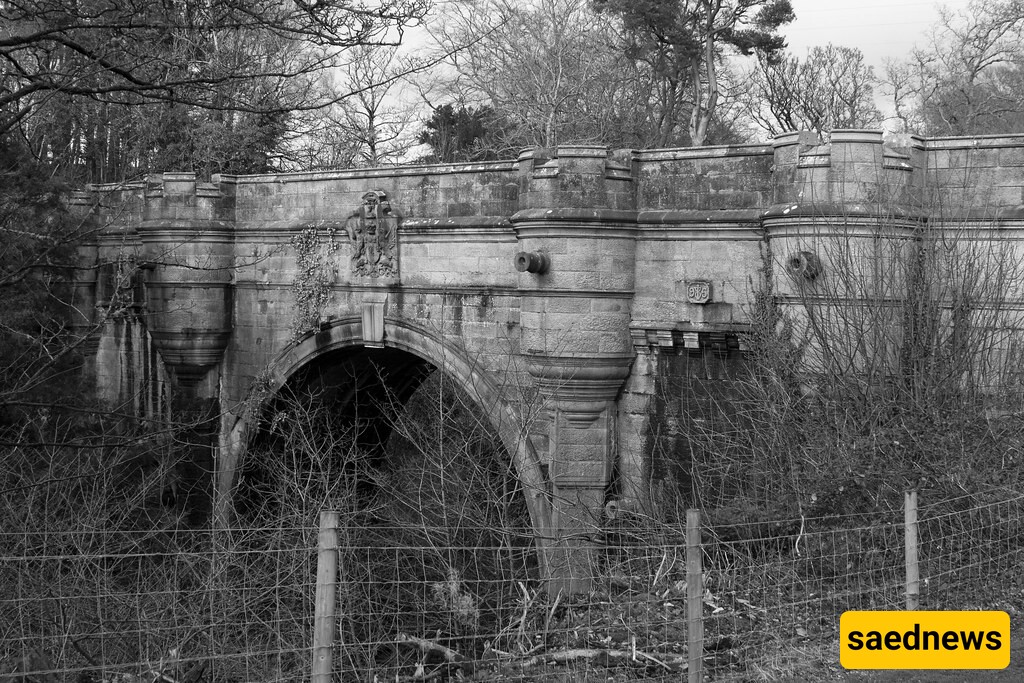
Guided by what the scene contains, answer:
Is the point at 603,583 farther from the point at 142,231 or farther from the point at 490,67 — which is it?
the point at 490,67

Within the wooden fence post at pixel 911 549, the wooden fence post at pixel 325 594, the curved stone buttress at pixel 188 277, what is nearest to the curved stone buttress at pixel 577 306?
the wooden fence post at pixel 911 549

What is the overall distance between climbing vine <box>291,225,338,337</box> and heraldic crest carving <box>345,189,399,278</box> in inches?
19.3

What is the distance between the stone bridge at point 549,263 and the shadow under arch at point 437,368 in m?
0.03

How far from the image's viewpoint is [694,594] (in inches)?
209

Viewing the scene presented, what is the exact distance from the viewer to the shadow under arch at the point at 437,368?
40.3ft

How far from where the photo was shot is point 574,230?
455 inches

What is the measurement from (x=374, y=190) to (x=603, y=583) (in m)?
6.66

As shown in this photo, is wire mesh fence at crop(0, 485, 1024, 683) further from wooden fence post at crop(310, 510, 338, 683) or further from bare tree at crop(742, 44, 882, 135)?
bare tree at crop(742, 44, 882, 135)

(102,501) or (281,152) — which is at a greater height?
(281,152)

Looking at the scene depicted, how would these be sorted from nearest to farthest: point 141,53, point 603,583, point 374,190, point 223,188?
point 141,53 → point 603,583 → point 374,190 → point 223,188

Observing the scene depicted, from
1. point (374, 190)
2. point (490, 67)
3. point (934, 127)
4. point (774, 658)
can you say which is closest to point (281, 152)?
point (490, 67)

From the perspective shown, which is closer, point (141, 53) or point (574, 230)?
point (141, 53)

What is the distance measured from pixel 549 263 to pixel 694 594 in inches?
261

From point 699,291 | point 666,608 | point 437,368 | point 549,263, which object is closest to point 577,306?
point 549,263
